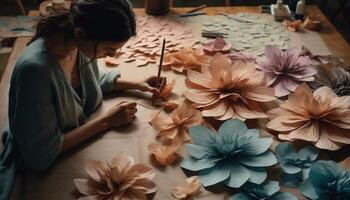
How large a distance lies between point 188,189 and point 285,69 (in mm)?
721

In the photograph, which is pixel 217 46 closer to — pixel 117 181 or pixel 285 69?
pixel 285 69

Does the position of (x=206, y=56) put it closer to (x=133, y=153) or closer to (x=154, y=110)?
(x=154, y=110)

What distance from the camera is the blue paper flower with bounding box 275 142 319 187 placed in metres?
1.18

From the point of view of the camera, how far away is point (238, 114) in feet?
4.57

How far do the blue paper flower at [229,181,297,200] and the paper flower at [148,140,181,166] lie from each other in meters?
0.23

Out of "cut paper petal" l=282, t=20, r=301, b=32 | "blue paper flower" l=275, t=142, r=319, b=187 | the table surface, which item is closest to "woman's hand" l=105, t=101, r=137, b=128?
the table surface

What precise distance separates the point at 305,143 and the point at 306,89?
0.73ft

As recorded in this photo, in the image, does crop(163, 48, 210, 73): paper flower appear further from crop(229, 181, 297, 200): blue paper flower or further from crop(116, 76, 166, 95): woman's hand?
crop(229, 181, 297, 200): blue paper flower

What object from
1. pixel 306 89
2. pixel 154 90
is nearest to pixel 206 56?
pixel 154 90

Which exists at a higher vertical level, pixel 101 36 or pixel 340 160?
pixel 101 36

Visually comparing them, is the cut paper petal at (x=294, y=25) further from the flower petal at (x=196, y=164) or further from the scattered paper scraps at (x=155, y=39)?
the flower petal at (x=196, y=164)

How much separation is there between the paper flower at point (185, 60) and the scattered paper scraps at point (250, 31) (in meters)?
0.21

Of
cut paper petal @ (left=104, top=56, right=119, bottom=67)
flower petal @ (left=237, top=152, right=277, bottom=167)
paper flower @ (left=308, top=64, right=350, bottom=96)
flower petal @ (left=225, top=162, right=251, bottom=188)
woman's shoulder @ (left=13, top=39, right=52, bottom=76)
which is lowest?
flower petal @ (left=225, top=162, right=251, bottom=188)

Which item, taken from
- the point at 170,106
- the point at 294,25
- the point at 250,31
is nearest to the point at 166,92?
the point at 170,106
